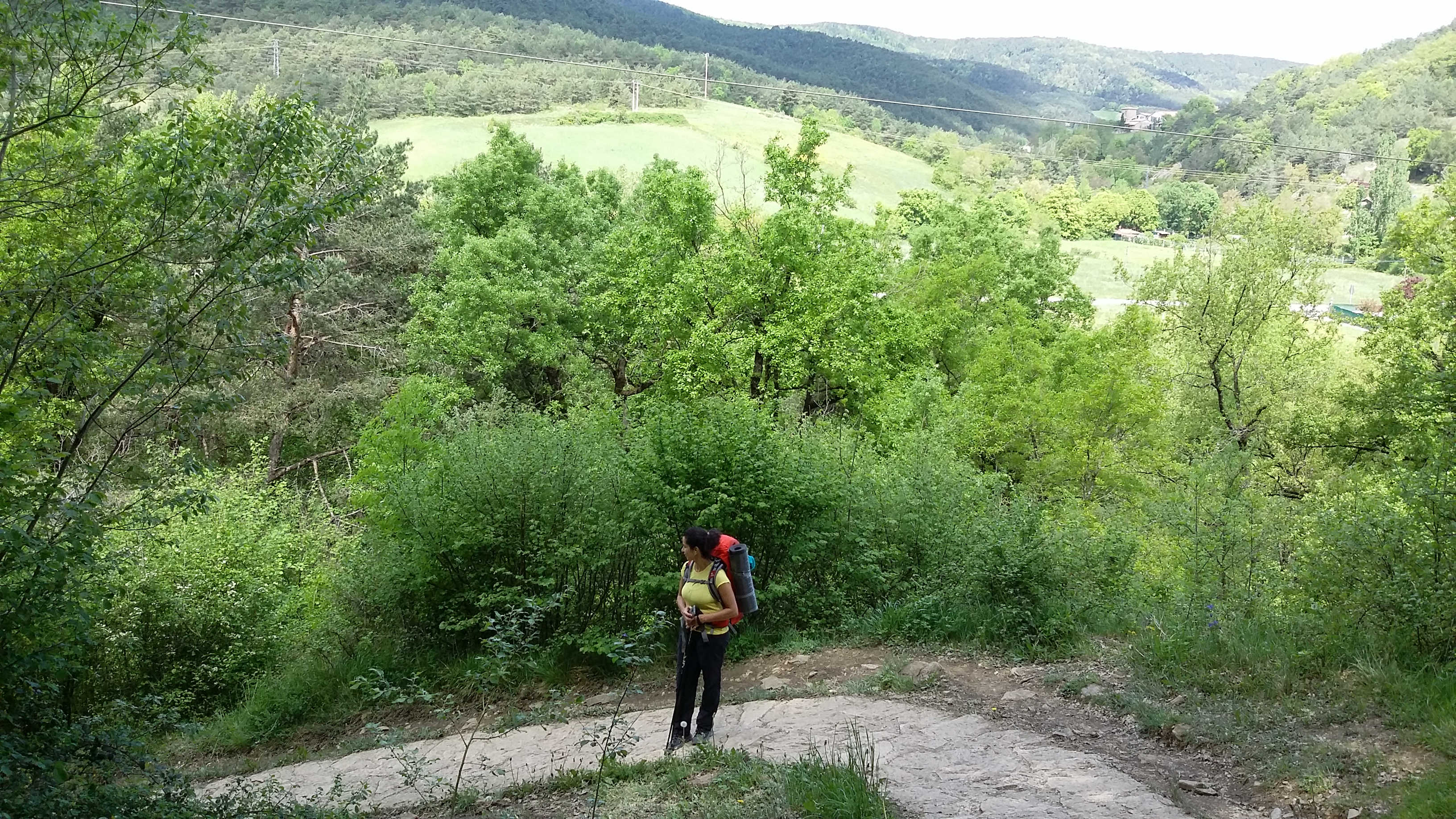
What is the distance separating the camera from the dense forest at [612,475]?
255 inches

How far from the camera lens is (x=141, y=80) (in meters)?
7.62

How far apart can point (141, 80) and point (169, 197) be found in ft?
4.91

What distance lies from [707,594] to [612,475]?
13.2ft

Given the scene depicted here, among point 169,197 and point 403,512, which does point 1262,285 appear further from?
point 169,197

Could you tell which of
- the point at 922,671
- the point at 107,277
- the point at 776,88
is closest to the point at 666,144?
the point at 776,88

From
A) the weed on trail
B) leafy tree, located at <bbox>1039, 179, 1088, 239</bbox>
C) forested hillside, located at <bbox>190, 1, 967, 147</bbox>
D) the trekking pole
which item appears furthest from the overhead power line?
the weed on trail

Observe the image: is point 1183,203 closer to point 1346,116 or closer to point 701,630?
point 1346,116

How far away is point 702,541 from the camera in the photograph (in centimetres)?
715

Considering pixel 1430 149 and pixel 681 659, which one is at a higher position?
pixel 1430 149

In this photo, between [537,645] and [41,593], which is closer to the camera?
[41,593]

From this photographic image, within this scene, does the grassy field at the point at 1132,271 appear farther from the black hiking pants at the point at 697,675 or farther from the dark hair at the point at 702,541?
the black hiking pants at the point at 697,675

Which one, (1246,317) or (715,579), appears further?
(1246,317)

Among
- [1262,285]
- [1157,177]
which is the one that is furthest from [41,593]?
[1157,177]

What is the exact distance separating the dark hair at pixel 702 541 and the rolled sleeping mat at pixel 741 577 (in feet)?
0.54
